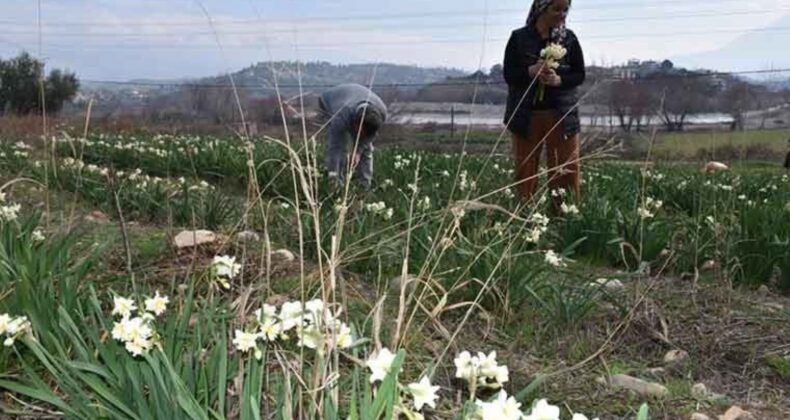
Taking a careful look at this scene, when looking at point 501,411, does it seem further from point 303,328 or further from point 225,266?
point 225,266

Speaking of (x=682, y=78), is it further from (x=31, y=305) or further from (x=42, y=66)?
(x=31, y=305)

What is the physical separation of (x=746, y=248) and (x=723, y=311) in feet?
2.45

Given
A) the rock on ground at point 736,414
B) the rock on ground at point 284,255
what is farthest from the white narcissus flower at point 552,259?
the rock on ground at point 284,255

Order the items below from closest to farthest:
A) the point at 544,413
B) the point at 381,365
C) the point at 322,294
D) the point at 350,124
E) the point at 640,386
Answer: the point at 544,413 < the point at 381,365 < the point at 322,294 < the point at 640,386 < the point at 350,124

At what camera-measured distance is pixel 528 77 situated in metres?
4.36

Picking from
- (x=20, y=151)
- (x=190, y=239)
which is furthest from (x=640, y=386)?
(x=20, y=151)

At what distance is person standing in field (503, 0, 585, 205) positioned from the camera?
4375 millimetres

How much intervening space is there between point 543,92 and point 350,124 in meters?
1.61

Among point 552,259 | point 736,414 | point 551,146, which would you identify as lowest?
point 736,414

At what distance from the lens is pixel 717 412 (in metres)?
2.01

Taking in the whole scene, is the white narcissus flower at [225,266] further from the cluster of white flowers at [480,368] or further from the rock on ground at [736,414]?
the rock on ground at [736,414]

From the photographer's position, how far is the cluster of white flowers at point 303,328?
1.39 metres

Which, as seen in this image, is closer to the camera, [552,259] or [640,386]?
[640,386]

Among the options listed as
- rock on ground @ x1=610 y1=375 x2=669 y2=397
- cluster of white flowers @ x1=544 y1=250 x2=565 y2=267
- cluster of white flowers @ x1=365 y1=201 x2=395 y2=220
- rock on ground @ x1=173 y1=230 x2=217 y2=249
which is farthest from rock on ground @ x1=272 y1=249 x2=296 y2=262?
rock on ground @ x1=610 y1=375 x2=669 y2=397
